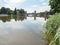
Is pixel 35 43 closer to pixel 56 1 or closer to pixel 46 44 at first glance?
pixel 46 44

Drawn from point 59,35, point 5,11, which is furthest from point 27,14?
point 59,35

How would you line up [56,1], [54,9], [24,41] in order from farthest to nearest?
[54,9]
[56,1]
[24,41]

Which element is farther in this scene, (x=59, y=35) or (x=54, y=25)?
(x=54, y=25)

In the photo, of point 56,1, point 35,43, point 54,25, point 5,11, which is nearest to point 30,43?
point 35,43

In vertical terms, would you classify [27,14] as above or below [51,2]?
below

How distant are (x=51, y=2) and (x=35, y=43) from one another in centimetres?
888

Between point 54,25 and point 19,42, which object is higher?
point 54,25

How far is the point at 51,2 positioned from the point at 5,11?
24684 millimetres

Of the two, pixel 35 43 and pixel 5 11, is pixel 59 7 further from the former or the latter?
pixel 5 11

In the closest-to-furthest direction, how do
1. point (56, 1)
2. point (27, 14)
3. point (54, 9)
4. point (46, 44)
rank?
point (46, 44)
point (56, 1)
point (54, 9)
point (27, 14)

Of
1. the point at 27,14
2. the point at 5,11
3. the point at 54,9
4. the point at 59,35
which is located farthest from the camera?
the point at 5,11

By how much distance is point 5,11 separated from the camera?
37969 mm

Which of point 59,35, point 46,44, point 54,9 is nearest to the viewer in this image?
point 59,35

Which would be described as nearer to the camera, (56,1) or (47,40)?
(47,40)
